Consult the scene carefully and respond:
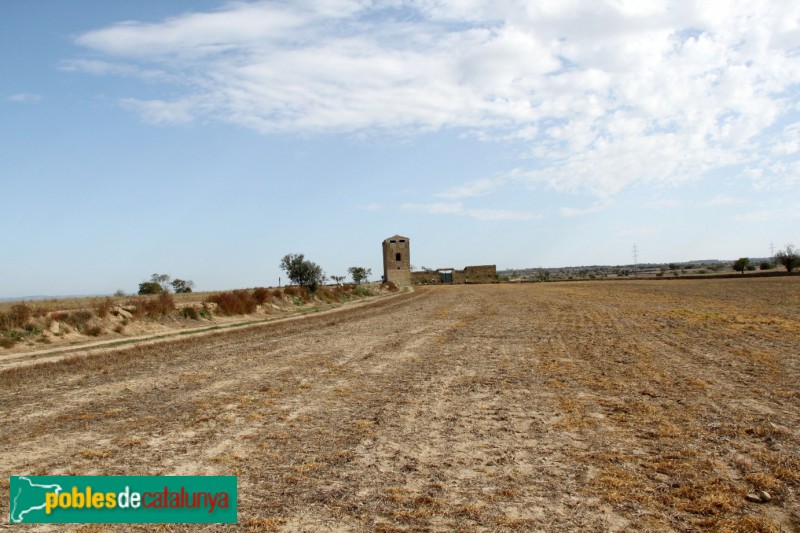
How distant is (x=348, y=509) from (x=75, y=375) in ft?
32.8

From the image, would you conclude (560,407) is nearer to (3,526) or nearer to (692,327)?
(3,526)

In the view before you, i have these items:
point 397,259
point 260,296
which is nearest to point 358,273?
Result: point 397,259

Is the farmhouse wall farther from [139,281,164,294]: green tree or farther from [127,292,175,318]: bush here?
[127,292,175,318]: bush

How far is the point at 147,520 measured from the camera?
464 centimetres

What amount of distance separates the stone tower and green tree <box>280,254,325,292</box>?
49.4 m

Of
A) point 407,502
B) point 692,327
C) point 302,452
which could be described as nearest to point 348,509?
point 407,502

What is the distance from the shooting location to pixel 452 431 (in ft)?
22.6

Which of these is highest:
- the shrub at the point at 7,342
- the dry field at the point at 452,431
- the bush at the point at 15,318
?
the bush at the point at 15,318

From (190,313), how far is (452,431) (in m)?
23.6

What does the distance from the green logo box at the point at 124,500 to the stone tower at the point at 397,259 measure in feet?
314

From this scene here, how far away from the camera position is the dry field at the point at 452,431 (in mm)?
4637

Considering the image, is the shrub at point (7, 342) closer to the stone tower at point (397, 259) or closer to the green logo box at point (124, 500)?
the green logo box at point (124, 500)

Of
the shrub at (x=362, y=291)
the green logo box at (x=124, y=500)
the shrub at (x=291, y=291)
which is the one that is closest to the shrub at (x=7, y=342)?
the green logo box at (x=124, y=500)

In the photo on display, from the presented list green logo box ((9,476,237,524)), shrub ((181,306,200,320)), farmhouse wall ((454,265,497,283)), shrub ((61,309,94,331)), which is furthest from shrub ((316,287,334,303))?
farmhouse wall ((454,265,497,283))
